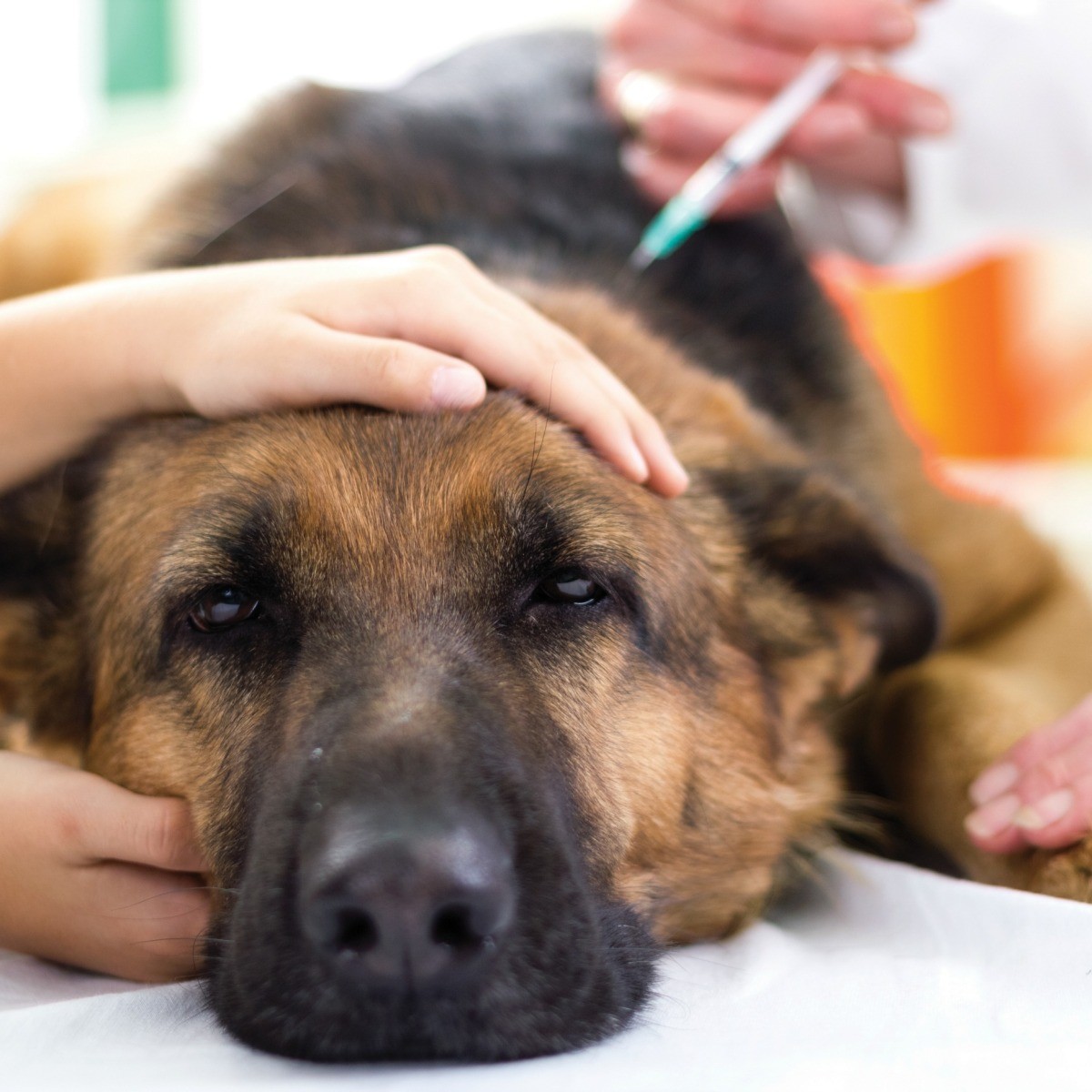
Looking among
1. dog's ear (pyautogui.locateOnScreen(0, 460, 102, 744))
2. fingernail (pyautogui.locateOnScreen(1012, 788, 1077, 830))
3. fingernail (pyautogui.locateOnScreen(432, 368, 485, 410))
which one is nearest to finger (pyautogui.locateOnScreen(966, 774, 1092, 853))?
fingernail (pyautogui.locateOnScreen(1012, 788, 1077, 830))

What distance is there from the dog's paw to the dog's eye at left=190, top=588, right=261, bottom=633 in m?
1.35

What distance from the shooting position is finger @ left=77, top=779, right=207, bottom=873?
6.36 feet

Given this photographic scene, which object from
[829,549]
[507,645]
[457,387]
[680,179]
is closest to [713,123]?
[680,179]

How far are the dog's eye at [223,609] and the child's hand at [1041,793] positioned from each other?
1246 mm

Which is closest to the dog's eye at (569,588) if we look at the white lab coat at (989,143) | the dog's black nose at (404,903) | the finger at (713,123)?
the dog's black nose at (404,903)

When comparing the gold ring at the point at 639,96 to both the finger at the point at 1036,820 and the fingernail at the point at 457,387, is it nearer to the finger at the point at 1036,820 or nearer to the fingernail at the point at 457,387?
the fingernail at the point at 457,387

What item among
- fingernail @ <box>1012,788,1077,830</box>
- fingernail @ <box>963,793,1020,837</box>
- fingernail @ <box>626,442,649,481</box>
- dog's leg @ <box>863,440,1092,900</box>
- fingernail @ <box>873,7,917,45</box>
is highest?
fingernail @ <box>873,7,917,45</box>

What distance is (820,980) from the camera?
1.75 metres

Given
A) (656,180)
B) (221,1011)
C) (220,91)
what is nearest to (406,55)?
(220,91)

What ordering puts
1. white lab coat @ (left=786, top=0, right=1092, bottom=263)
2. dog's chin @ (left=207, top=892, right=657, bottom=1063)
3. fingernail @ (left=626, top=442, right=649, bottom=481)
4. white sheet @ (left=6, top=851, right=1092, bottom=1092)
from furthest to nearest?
white lab coat @ (left=786, top=0, right=1092, bottom=263) < fingernail @ (left=626, top=442, right=649, bottom=481) < dog's chin @ (left=207, top=892, right=657, bottom=1063) < white sheet @ (left=6, top=851, right=1092, bottom=1092)

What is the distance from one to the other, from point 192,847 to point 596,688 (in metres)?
0.68

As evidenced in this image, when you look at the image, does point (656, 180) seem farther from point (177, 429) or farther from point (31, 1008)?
point (31, 1008)

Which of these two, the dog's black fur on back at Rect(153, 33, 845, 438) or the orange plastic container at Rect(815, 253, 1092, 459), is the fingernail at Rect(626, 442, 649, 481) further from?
the orange plastic container at Rect(815, 253, 1092, 459)

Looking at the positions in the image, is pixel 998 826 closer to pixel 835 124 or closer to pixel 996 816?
pixel 996 816
